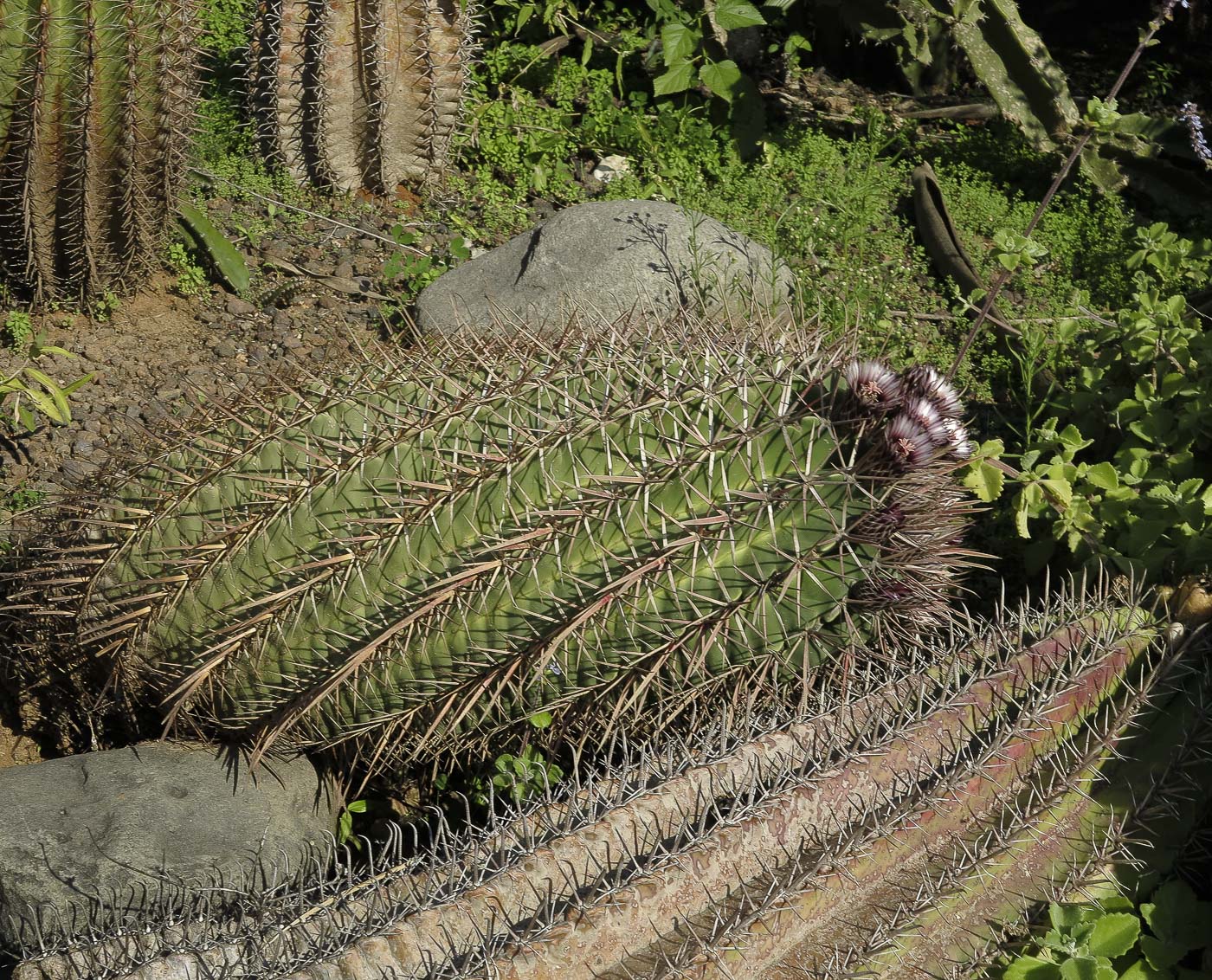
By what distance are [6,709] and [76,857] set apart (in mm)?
788

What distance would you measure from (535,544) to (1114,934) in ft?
3.92

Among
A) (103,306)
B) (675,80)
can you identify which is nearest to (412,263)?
(103,306)

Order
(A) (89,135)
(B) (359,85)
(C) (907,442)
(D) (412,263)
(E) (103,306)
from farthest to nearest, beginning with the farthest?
(B) (359,85), (D) (412,263), (E) (103,306), (A) (89,135), (C) (907,442)

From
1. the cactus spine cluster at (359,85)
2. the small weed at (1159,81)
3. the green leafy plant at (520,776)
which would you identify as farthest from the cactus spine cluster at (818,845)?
the small weed at (1159,81)

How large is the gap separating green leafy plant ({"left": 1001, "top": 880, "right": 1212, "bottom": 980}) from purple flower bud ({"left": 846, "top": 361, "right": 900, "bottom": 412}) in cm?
93

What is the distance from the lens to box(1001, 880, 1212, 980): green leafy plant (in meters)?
1.88

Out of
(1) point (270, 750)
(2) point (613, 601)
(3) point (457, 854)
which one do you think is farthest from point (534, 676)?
(1) point (270, 750)

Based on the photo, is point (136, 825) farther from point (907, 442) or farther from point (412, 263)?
point (412, 263)

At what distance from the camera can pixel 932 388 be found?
2.24 m

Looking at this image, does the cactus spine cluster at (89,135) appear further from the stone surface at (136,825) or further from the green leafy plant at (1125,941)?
the green leafy plant at (1125,941)

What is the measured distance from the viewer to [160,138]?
140 inches

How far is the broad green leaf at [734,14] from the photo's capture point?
16.1 ft

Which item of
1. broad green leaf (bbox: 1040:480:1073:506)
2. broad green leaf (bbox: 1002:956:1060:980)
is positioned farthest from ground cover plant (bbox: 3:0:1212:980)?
broad green leaf (bbox: 1002:956:1060:980)

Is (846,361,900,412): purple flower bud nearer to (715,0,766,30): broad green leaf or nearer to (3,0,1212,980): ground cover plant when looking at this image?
(3,0,1212,980): ground cover plant
